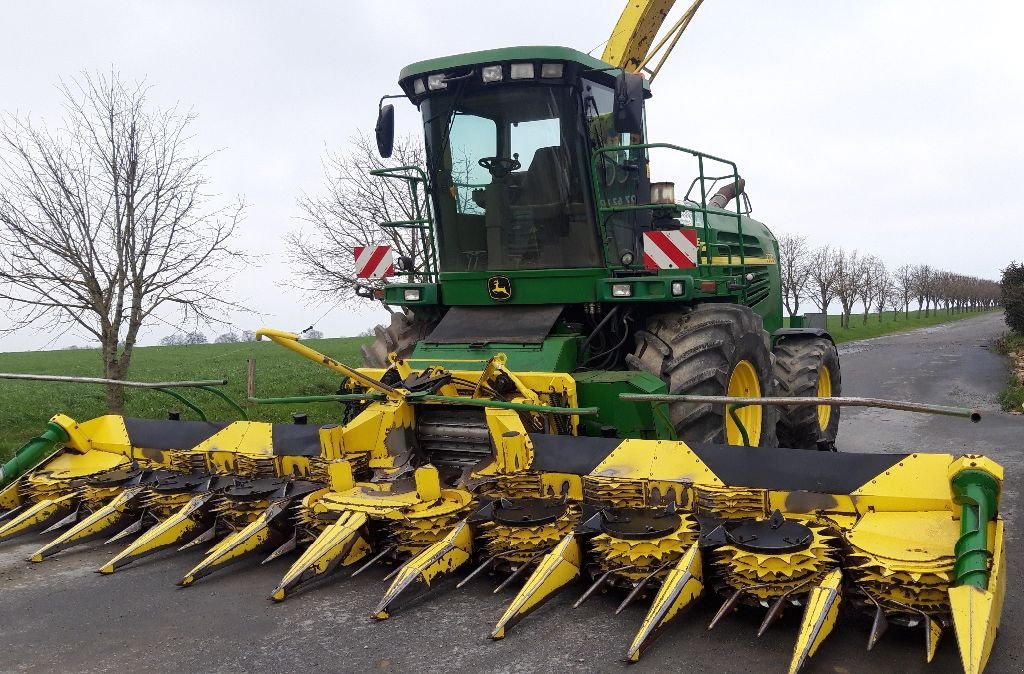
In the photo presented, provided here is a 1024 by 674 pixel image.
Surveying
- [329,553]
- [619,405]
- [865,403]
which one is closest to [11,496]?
[329,553]

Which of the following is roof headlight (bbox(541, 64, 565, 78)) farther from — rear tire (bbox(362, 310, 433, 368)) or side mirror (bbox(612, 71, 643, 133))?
rear tire (bbox(362, 310, 433, 368))

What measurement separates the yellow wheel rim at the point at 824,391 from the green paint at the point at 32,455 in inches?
274

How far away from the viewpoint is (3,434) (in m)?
9.91

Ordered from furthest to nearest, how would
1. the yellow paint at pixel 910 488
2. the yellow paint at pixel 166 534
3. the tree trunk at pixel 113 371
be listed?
the tree trunk at pixel 113 371 < the yellow paint at pixel 166 534 < the yellow paint at pixel 910 488

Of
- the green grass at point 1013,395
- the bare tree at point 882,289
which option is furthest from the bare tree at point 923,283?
the green grass at point 1013,395

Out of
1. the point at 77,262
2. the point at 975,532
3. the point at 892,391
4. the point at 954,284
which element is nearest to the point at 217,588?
the point at 975,532

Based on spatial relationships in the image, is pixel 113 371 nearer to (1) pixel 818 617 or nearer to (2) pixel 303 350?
(2) pixel 303 350

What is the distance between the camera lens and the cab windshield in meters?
6.12

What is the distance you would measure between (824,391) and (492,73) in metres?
5.45

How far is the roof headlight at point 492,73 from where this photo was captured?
5922 mm

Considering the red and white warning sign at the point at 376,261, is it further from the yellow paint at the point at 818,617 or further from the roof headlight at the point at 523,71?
the yellow paint at the point at 818,617

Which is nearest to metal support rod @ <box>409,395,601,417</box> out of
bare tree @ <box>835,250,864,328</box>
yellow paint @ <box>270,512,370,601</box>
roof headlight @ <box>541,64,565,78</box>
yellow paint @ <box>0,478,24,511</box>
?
yellow paint @ <box>270,512,370,601</box>

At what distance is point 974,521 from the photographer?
3369 mm

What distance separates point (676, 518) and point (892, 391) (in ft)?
39.4
